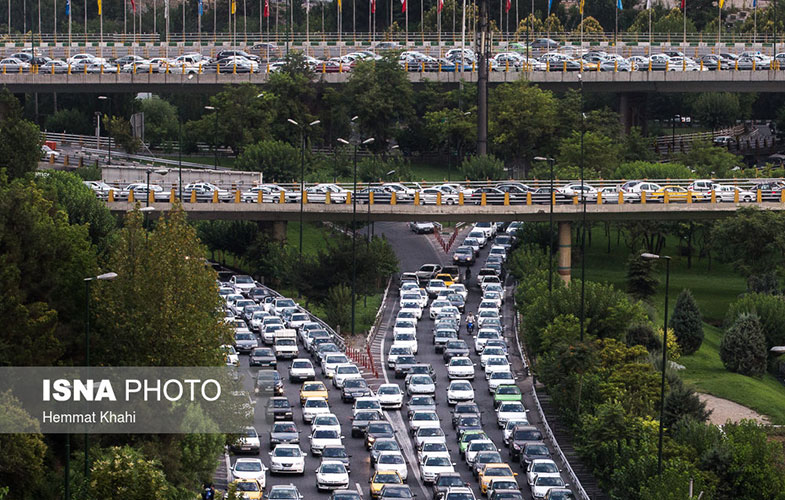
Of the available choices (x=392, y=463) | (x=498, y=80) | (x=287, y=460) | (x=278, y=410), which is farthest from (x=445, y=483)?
(x=498, y=80)

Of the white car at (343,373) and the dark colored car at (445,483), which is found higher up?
the dark colored car at (445,483)

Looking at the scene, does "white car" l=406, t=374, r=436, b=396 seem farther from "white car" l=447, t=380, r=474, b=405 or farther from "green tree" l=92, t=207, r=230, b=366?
"green tree" l=92, t=207, r=230, b=366

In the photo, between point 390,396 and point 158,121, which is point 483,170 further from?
point 390,396

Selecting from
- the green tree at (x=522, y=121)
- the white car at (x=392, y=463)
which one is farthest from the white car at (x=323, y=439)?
the green tree at (x=522, y=121)

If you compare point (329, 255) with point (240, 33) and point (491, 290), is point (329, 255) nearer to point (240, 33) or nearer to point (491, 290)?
point (491, 290)

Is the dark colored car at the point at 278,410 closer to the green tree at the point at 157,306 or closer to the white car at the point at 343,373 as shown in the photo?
the white car at the point at 343,373

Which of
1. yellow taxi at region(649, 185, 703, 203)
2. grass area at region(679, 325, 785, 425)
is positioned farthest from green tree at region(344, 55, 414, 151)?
grass area at region(679, 325, 785, 425)
